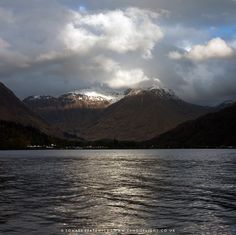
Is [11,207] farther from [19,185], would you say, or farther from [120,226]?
[19,185]

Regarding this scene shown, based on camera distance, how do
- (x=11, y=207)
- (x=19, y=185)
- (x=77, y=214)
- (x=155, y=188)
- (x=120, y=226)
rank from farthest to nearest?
(x=19, y=185)
(x=155, y=188)
(x=11, y=207)
(x=77, y=214)
(x=120, y=226)

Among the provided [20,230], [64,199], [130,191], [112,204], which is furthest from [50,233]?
[130,191]

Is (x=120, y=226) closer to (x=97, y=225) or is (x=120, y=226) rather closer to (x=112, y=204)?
(x=97, y=225)

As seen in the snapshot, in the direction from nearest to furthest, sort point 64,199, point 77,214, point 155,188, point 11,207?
point 77,214 < point 11,207 < point 64,199 < point 155,188

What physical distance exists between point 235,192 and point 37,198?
25642mm

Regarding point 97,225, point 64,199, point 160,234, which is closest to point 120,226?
point 97,225

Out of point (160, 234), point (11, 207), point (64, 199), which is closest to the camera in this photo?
point (160, 234)

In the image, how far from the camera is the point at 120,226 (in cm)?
3719

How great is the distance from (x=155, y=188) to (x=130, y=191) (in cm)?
555

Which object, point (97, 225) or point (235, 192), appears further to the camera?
point (235, 192)

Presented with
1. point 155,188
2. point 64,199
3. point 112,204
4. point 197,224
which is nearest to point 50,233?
point 197,224

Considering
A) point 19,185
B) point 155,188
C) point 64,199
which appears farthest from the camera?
point 19,185

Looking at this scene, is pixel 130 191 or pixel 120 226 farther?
pixel 130 191

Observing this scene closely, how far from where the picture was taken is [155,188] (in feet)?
221
